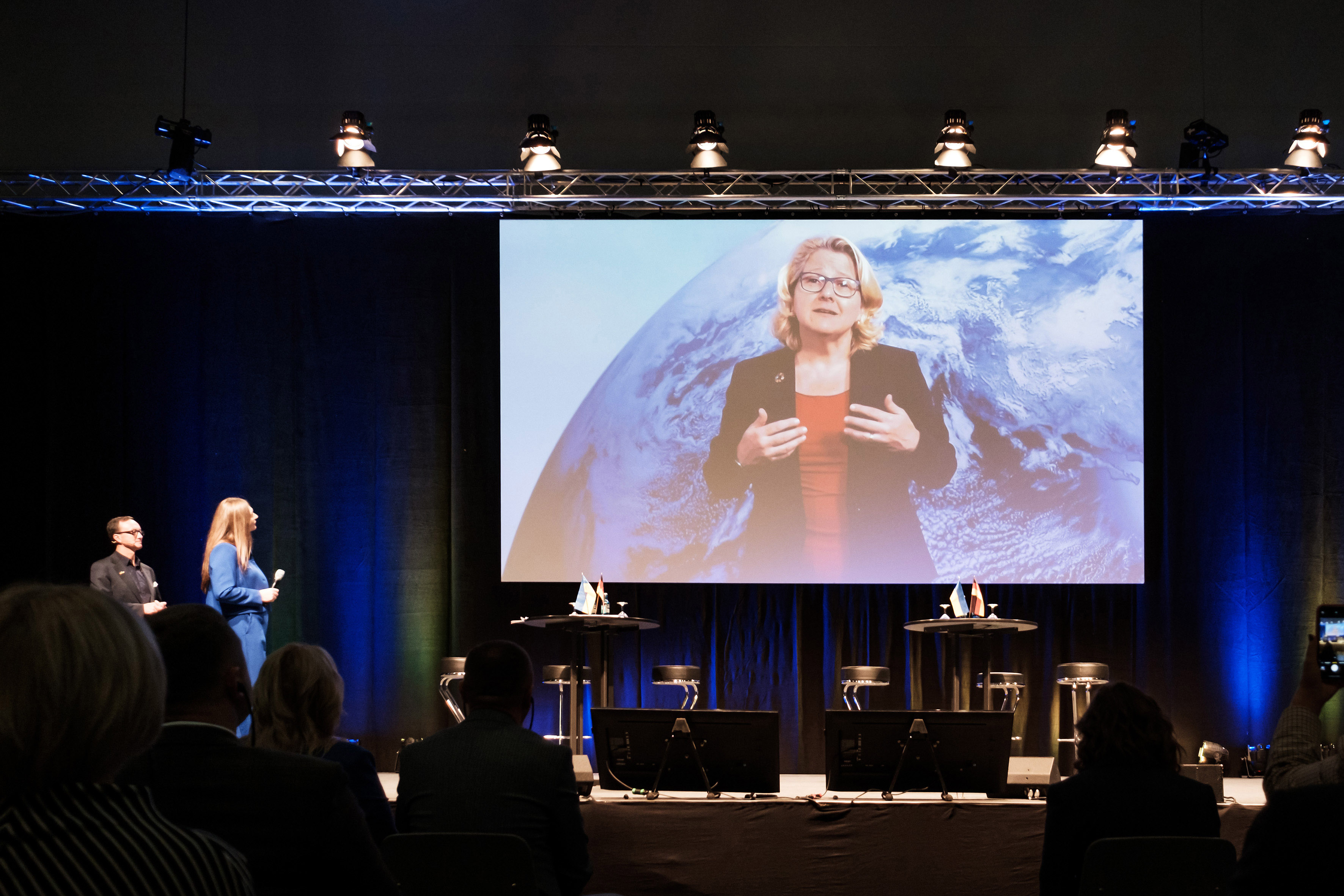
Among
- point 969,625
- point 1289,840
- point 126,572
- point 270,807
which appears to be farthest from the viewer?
point 126,572

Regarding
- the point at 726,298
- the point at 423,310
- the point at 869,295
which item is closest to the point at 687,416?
the point at 726,298

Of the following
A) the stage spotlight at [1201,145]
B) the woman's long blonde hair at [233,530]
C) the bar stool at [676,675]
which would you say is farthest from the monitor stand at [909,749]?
the stage spotlight at [1201,145]

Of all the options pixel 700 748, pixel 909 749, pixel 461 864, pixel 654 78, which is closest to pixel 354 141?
pixel 654 78

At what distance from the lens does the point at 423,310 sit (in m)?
7.45

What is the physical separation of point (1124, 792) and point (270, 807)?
1.93m

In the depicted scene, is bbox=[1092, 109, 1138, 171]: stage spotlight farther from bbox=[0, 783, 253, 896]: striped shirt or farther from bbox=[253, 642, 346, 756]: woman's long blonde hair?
bbox=[0, 783, 253, 896]: striped shirt

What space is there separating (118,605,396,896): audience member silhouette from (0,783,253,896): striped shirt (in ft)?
1.79

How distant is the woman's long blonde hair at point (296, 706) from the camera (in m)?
2.51

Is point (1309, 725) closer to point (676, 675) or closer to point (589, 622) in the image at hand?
point (589, 622)

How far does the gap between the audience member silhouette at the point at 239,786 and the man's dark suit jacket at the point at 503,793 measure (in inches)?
40.8

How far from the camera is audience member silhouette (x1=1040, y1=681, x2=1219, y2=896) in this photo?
8.53ft

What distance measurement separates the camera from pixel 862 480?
23.1 feet

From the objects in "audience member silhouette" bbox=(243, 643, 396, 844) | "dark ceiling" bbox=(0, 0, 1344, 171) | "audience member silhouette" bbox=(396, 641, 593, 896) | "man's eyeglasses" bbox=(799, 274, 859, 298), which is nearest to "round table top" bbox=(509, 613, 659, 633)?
"man's eyeglasses" bbox=(799, 274, 859, 298)

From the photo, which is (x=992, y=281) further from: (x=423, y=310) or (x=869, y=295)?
(x=423, y=310)
